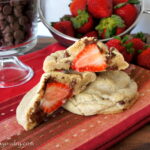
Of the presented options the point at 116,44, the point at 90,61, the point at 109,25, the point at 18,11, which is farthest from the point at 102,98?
the point at 109,25

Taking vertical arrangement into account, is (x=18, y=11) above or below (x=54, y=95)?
above

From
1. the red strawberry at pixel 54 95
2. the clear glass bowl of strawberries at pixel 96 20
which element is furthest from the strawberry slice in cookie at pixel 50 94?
the clear glass bowl of strawberries at pixel 96 20

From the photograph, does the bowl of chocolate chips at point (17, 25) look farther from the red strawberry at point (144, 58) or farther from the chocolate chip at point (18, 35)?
the red strawberry at point (144, 58)

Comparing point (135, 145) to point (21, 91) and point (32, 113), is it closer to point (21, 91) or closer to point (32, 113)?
point (32, 113)

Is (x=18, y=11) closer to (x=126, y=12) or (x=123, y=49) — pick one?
(x=123, y=49)

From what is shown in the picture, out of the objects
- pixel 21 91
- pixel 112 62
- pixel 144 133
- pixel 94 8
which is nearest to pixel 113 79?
pixel 112 62
